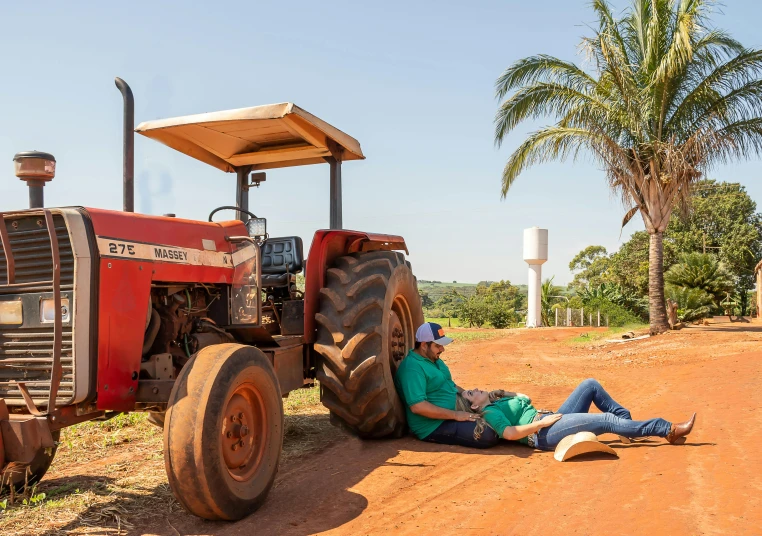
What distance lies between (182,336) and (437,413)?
2114 mm

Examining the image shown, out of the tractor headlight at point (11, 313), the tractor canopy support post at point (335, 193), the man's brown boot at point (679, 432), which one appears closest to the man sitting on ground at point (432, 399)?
the man's brown boot at point (679, 432)

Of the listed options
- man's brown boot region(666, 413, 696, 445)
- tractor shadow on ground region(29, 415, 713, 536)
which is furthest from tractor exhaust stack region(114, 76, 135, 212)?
man's brown boot region(666, 413, 696, 445)

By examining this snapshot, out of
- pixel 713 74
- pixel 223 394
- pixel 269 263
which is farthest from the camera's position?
pixel 713 74

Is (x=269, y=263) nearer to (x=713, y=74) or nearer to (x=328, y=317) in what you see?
(x=328, y=317)

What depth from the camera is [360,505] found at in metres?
3.98

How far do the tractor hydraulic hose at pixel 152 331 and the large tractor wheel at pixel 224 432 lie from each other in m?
0.53

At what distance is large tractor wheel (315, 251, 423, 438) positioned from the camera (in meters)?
5.16

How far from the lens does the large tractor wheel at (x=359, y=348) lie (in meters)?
5.16

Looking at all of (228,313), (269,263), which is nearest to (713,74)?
(269,263)

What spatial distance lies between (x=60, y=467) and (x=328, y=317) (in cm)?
236

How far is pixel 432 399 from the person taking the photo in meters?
5.56

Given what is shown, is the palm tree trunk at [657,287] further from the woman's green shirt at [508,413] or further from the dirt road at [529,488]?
the woman's green shirt at [508,413]

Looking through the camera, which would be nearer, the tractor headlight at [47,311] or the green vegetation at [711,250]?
the tractor headlight at [47,311]

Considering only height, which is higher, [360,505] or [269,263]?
[269,263]
